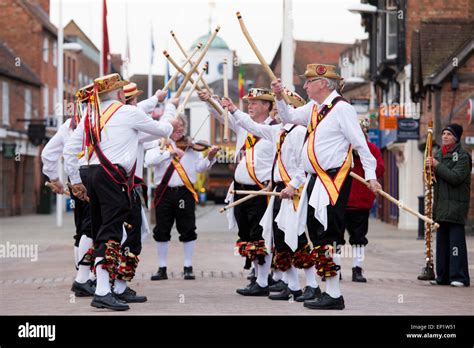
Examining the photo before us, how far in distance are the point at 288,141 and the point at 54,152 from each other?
2574mm

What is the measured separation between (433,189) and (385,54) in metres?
25.8

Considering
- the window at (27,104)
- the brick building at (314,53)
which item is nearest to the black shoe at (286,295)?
the window at (27,104)

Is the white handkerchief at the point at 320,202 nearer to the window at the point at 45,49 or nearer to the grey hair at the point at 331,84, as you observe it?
the grey hair at the point at 331,84

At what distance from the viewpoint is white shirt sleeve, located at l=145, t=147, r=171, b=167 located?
14000 millimetres

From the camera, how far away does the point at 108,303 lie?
9.90m

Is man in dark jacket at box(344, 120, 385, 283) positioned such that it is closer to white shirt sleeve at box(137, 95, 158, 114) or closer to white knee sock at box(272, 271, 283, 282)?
white knee sock at box(272, 271, 283, 282)

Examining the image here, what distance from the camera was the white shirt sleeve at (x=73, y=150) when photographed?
10852 millimetres

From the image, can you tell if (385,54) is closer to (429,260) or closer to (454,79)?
(454,79)

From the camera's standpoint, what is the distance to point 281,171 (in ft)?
37.8

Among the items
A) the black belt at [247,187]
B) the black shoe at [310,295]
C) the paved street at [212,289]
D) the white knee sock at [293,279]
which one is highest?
the black belt at [247,187]

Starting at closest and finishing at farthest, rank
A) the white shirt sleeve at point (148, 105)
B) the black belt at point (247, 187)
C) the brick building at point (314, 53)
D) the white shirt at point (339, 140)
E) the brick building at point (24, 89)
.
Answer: the white shirt at point (339, 140)
the white shirt sleeve at point (148, 105)
the black belt at point (247, 187)
the brick building at point (24, 89)
the brick building at point (314, 53)

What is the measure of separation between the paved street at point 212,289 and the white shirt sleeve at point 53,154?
1292 mm

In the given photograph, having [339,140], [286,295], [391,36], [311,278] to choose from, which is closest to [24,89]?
[391,36]

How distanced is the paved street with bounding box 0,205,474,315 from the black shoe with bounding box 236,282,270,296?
0.65 feet
